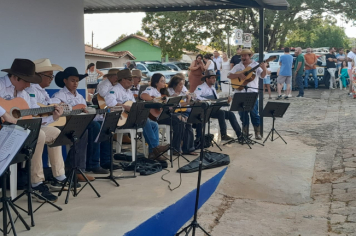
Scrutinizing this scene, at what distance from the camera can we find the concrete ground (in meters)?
4.68

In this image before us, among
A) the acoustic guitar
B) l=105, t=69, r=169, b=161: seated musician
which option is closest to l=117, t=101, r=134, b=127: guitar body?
l=105, t=69, r=169, b=161: seated musician

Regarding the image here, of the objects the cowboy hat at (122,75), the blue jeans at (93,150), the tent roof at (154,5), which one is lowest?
the blue jeans at (93,150)

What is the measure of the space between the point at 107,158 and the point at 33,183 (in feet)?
6.33

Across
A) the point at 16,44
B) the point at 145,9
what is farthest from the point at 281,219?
the point at 145,9

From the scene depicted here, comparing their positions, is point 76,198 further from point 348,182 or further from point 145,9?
point 145,9

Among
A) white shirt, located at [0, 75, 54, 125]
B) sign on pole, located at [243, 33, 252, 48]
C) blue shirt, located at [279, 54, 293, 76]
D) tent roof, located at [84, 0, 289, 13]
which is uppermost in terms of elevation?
tent roof, located at [84, 0, 289, 13]

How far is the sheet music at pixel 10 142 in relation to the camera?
356 centimetres

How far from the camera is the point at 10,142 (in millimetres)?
3615

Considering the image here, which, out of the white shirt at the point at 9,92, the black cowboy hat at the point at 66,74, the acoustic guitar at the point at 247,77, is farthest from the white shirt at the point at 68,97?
the acoustic guitar at the point at 247,77

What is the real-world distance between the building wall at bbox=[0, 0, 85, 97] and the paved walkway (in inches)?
127

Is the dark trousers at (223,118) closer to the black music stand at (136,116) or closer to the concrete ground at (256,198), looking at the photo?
the concrete ground at (256,198)

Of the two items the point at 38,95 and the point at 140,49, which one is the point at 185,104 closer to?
the point at 38,95

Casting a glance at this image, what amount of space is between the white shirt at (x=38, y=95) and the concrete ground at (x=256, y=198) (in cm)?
125

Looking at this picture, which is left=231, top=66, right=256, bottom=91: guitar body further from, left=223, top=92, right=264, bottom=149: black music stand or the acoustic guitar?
left=223, top=92, right=264, bottom=149: black music stand
